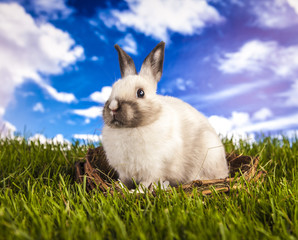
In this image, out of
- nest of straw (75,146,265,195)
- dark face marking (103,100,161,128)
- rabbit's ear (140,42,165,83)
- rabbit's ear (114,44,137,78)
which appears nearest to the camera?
nest of straw (75,146,265,195)

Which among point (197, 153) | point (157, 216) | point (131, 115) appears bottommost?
point (157, 216)

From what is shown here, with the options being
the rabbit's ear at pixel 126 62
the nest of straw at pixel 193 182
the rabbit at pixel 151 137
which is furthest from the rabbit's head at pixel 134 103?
the nest of straw at pixel 193 182

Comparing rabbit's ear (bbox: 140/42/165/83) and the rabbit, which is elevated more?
rabbit's ear (bbox: 140/42/165/83)

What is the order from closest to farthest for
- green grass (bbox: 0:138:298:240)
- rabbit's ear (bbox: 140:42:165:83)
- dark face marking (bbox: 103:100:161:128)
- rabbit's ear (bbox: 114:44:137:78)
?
green grass (bbox: 0:138:298:240)
dark face marking (bbox: 103:100:161:128)
rabbit's ear (bbox: 140:42:165:83)
rabbit's ear (bbox: 114:44:137:78)

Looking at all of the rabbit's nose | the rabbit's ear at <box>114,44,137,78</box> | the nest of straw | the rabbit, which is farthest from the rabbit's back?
the rabbit's nose

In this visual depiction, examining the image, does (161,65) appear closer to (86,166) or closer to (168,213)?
(86,166)

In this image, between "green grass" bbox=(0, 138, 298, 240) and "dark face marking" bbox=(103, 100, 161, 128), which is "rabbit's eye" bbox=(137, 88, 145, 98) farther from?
"green grass" bbox=(0, 138, 298, 240)

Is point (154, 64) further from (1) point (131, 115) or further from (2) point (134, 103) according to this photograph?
(1) point (131, 115)

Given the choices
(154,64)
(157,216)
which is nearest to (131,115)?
(154,64)
